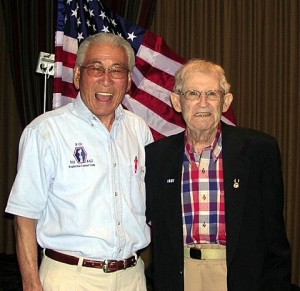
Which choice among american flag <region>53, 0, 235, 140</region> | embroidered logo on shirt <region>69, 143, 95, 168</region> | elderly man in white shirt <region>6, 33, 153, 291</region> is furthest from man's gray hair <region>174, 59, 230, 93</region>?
american flag <region>53, 0, 235, 140</region>

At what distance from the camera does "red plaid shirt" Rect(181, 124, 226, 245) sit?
8.24 feet

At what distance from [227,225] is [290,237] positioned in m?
3.18

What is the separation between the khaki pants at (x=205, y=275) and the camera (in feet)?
8.25

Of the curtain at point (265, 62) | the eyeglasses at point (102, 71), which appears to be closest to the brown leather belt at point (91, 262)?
the eyeglasses at point (102, 71)

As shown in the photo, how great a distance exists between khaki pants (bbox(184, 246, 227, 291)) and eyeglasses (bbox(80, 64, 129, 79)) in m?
0.99

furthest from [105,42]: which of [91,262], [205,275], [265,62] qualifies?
[265,62]

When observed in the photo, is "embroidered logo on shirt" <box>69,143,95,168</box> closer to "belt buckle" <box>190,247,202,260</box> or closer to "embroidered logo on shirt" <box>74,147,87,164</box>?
"embroidered logo on shirt" <box>74,147,87,164</box>

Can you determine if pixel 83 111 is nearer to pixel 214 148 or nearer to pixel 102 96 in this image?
pixel 102 96

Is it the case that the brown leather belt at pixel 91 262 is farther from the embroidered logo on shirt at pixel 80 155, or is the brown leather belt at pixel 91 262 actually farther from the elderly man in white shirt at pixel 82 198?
the embroidered logo on shirt at pixel 80 155

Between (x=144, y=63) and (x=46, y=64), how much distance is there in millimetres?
829

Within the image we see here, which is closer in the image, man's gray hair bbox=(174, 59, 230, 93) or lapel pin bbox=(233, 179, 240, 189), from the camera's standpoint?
lapel pin bbox=(233, 179, 240, 189)

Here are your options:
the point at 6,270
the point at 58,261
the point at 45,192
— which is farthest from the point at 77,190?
the point at 6,270

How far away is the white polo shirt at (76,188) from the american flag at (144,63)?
179cm

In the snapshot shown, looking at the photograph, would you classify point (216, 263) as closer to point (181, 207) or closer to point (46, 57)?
point (181, 207)
